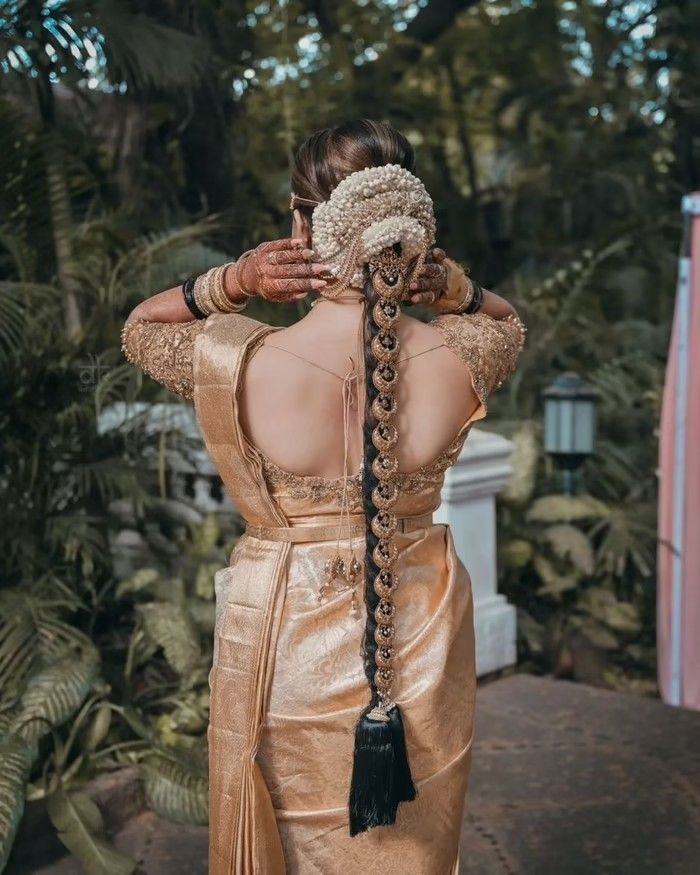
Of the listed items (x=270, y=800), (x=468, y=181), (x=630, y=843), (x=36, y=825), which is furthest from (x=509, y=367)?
(x=468, y=181)

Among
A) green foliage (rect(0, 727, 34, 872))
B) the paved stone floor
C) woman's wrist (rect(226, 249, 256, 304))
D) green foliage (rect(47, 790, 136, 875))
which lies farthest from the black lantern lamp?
woman's wrist (rect(226, 249, 256, 304))

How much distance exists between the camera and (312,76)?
765 cm

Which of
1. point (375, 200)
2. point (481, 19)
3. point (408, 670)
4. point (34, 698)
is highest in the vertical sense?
point (481, 19)

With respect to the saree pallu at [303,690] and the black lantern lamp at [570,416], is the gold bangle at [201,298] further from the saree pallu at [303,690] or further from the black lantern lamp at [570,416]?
the black lantern lamp at [570,416]

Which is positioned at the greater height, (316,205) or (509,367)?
(316,205)

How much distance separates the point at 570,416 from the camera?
512cm

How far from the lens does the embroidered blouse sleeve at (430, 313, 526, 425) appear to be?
6.08 ft

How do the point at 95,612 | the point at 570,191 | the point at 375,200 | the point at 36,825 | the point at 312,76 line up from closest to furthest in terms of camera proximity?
the point at 375,200 → the point at 36,825 → the point at 95,612 → the point at 312,76 → the point at 570,191

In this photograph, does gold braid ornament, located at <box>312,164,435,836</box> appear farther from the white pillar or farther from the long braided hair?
the white pillar

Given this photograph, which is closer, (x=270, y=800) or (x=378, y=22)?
(x=270, y=800)

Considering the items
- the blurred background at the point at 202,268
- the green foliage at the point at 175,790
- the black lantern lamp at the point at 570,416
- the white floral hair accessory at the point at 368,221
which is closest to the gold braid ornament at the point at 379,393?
the white floral hair accessory at the point at 368,221

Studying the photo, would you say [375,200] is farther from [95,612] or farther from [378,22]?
[378,22]

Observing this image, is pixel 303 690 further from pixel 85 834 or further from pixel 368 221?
pixel 85 834

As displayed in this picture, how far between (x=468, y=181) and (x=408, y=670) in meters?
8.23
